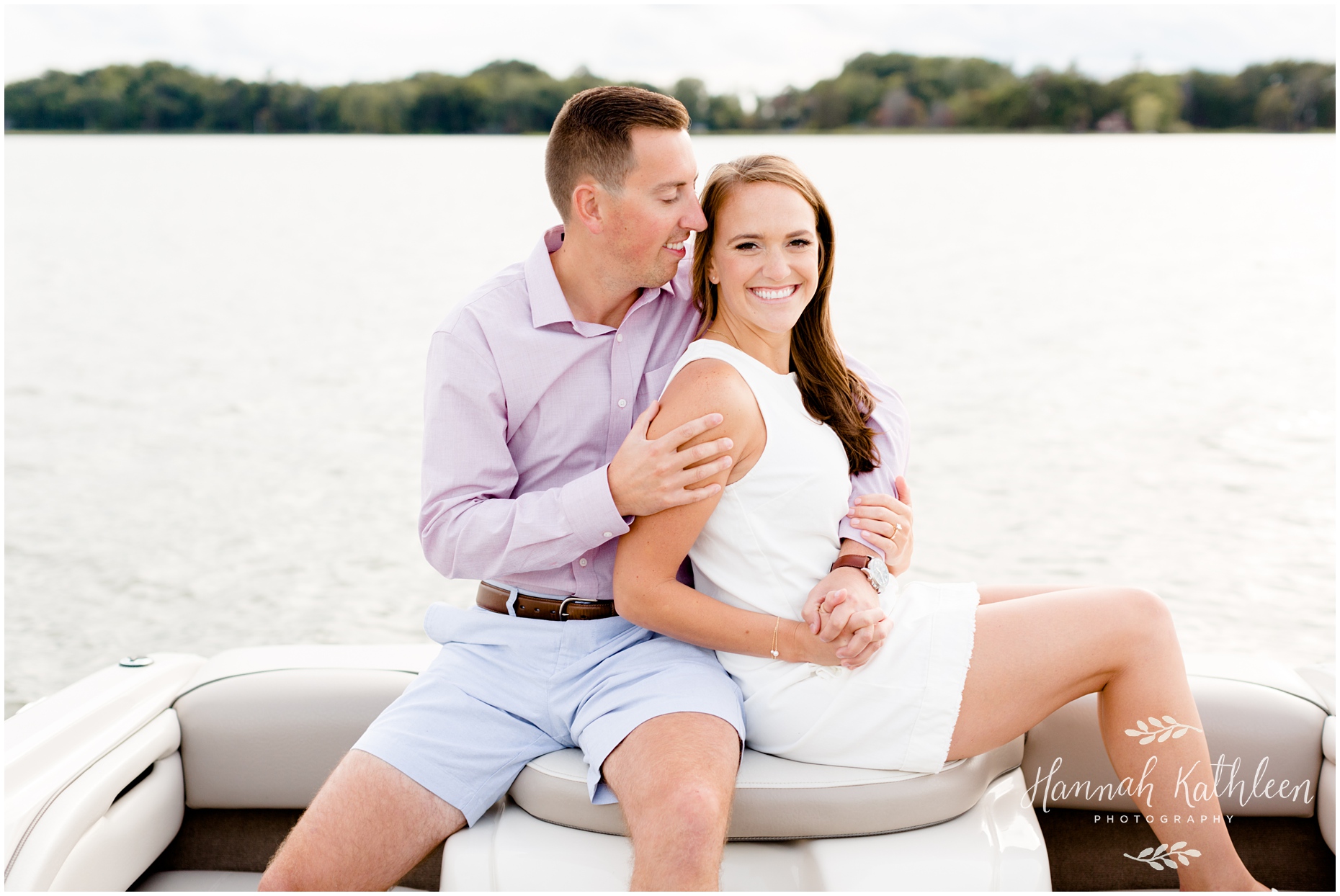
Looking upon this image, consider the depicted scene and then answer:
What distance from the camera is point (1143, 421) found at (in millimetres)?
8805

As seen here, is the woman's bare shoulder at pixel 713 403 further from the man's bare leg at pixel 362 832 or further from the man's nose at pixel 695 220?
the man's bare leg at pixel 362 832

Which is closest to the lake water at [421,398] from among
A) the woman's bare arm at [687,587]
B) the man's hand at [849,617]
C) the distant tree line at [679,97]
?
the woman's bare arm at [687,587]

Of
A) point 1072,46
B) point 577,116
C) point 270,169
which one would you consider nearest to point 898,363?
point 577,116

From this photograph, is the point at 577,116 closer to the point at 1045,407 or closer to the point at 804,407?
the point at 804,407

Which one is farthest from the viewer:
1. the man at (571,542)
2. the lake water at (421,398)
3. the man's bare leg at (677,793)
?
the lake water at (421,398)

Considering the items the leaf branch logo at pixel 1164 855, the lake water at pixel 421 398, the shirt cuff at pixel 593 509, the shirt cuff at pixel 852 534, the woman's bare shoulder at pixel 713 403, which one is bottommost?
the lake water at pixel 421 398

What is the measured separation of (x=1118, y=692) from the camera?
167 cm

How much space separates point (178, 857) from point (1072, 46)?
75.8 ft

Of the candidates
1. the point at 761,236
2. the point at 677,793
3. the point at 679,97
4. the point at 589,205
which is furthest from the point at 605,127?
the point at 679,97

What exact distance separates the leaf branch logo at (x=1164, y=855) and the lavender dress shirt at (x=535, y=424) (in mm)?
648

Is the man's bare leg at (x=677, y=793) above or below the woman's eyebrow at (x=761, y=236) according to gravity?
below

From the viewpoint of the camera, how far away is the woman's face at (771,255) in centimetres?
178

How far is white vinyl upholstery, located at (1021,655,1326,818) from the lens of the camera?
1938 mm

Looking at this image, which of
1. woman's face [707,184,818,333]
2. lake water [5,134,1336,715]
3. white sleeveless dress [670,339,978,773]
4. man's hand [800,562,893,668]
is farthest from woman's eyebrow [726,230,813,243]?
man's hand [800,562,893,668]
